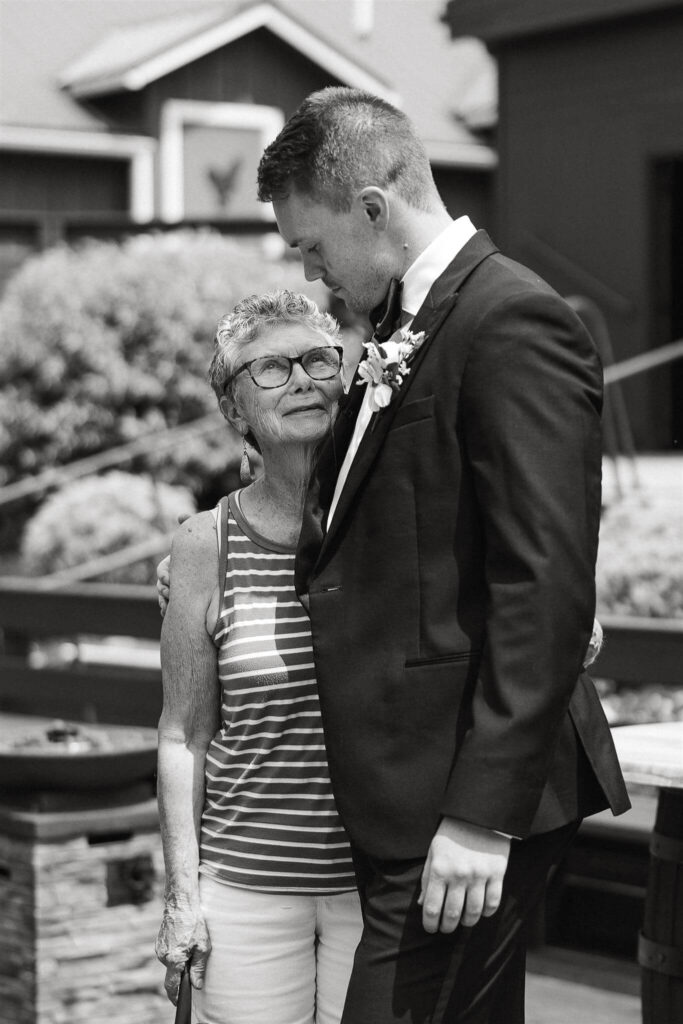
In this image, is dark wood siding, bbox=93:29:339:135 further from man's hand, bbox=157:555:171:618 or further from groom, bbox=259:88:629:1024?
groom, bbox=259:88:629:1024

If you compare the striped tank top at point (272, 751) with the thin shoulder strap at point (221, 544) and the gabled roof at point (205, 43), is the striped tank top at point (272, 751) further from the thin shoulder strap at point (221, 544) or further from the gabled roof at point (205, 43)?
the gabled roof at point (205, 43)

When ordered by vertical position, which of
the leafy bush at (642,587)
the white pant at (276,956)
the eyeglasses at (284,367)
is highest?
the eyeglasses at (284,367)

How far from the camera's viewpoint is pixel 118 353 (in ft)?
39.8

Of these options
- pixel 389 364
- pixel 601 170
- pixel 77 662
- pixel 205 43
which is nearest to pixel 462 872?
pixel 389 364

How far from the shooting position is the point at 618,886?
4.67m

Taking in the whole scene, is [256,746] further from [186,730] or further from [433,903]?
[433,903]

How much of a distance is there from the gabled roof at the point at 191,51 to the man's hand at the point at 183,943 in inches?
677

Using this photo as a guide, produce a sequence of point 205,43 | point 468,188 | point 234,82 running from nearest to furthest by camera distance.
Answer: point 205,43, point 234,82, point 468,188

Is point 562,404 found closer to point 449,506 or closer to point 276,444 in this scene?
point 449,506

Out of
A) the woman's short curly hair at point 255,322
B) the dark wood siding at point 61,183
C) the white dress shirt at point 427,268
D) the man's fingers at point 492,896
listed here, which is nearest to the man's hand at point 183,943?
the man's fingers at point 492,896

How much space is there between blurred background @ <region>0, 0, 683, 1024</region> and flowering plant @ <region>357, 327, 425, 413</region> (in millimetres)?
803

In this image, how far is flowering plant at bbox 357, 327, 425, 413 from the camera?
2264mm

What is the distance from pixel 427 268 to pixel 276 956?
1.12m

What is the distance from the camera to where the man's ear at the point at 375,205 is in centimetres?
227
